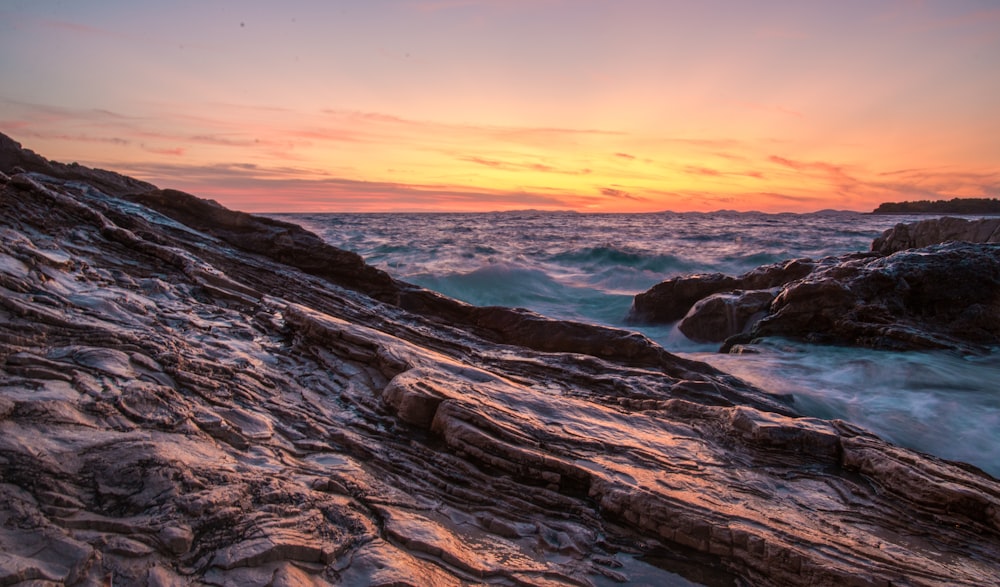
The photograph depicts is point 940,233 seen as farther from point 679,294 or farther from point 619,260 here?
point 619,260

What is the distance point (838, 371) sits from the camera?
8742 mm

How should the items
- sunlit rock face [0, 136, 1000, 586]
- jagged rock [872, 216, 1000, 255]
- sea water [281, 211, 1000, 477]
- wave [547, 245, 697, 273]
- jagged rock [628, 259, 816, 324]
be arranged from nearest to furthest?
sunlit rock face [0, 136, 1000, 586] < sea water [281, 211, 1000, 477] < jagged rock [628, 259, 816, 324] < jagged rock [872, 216, 1000, 255] < wave [547, 245, 697, 273]

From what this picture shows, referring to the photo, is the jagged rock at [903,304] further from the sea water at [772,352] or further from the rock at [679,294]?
the rock at [679,294]

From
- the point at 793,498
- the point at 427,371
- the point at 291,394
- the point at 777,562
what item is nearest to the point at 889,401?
the point at 793,498

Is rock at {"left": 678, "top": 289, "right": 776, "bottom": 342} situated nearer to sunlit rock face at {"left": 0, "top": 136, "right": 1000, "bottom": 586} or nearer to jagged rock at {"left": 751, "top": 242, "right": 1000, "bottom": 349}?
jagged rock at {"left": 751, "top": 242, "right": 1000, "bottom": 349}

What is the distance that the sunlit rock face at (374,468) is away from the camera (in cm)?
259

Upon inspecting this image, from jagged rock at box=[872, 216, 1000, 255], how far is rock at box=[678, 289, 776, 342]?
6031 mm

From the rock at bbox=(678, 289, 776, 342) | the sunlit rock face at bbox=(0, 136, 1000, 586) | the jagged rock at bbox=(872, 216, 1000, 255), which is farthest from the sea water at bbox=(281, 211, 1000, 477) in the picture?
the jagged rock at bbox=(872, 216, 1000, 255)

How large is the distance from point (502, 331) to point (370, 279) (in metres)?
2.70

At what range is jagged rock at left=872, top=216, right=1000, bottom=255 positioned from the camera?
47.5 ft

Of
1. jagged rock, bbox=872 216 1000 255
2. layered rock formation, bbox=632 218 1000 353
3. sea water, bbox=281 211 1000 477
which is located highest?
jagged rock, bbox=872 216 1000 255

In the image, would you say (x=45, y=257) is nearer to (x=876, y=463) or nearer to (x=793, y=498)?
(x=793, y=498)

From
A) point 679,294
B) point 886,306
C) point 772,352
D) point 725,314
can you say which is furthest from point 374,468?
point 679,294

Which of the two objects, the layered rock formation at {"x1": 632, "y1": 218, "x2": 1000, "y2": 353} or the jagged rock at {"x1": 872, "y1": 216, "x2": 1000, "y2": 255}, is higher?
the jagged rock at {"x1": 872, "y1": 216, "x2": 1000, "y2": 255}
